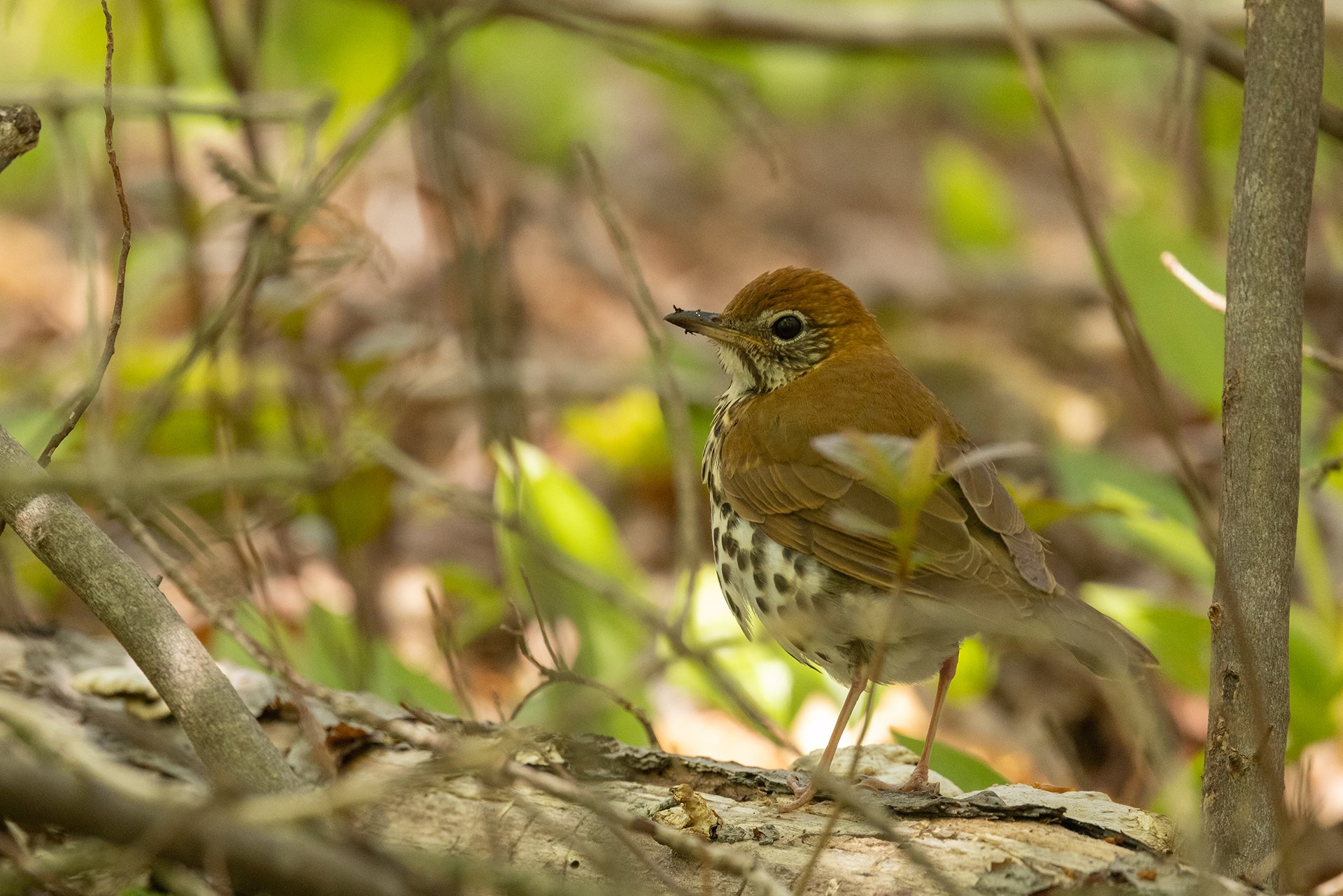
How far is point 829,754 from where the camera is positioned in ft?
9.05

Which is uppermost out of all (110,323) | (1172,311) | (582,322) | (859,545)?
(582,322)

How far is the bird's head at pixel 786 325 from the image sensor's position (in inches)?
147

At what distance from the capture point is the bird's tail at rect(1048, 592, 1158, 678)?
2.67 meters

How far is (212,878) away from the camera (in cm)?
193

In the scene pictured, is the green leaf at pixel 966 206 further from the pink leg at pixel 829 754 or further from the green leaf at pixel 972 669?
the pink leg at pixel 829 754

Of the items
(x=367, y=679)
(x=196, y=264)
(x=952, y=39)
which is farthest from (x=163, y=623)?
(x=952, y=39)

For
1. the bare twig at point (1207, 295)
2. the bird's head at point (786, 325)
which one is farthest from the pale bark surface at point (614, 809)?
the bird's head at point (786, 325)

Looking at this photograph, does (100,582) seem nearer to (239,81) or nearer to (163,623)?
(163,623)

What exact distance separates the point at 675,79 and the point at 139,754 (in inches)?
112

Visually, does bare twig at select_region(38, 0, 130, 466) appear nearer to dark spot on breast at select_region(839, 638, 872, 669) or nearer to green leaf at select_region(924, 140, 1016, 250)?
dark spot on breast at select_region(839, 638, 872, 669)

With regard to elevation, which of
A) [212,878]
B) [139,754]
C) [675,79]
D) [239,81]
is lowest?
[212,878]

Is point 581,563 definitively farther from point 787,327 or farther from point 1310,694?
point 1310,694

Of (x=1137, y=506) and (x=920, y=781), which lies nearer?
(x=920, y=781)

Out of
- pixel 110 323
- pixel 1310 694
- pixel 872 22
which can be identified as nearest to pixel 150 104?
pixel 110 323
